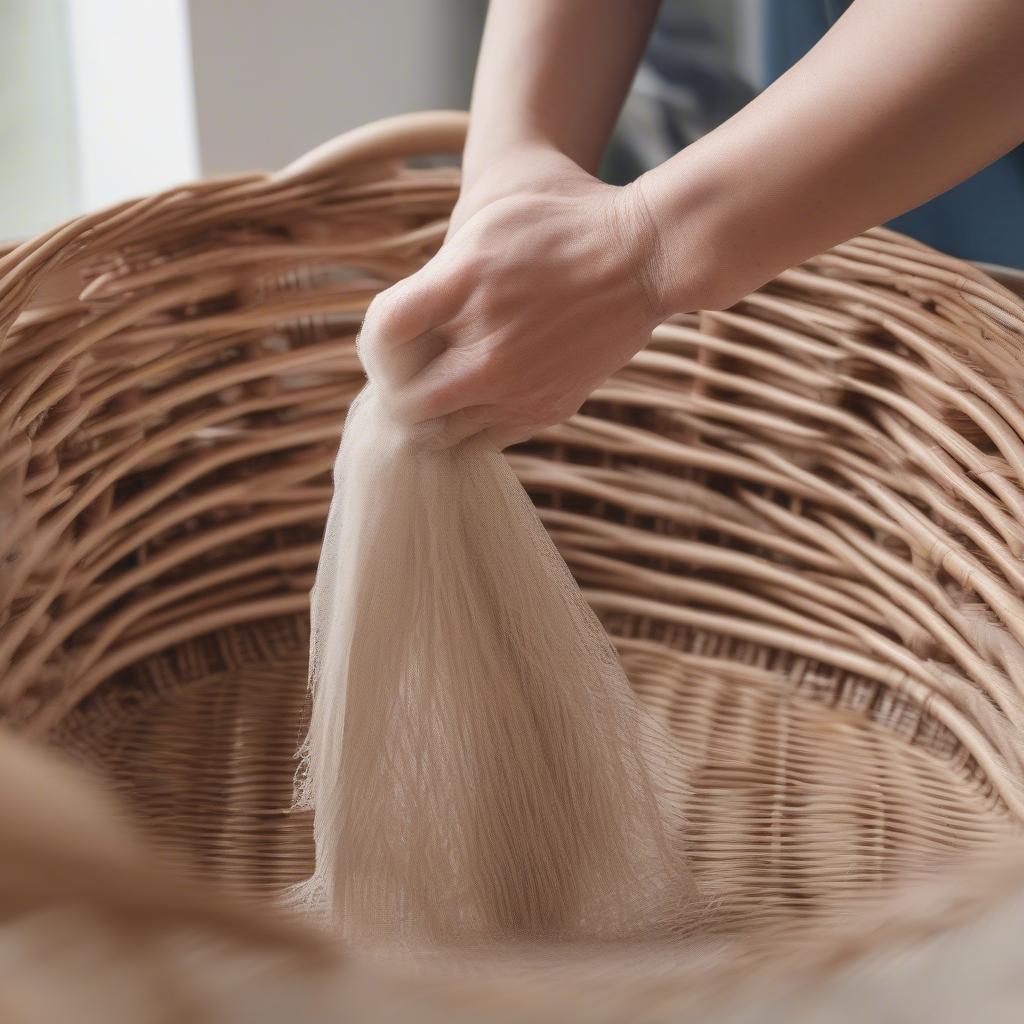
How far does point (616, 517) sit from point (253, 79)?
39 cm

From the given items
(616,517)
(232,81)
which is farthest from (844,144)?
(232,81)

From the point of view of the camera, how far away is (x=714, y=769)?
0.54 meters

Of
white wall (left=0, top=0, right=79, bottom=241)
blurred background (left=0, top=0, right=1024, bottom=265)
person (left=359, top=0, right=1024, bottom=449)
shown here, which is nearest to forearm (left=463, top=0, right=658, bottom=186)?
person (left=359, top=0, right=1024, bottom=449)

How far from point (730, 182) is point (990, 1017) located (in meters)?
0.30

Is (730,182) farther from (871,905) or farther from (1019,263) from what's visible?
(1019,263)

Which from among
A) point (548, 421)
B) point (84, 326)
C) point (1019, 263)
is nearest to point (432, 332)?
point (548, 421)

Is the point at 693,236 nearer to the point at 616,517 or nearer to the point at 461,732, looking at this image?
the point at 461,732

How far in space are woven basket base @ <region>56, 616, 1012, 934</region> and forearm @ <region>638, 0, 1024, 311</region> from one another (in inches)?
8.8

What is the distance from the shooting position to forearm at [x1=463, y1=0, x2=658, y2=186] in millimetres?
514

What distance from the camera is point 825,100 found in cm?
36

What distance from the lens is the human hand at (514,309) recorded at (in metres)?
→ 0.39

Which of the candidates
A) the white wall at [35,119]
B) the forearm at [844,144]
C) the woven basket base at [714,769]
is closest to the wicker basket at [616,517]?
the woven basket base at [714,769]

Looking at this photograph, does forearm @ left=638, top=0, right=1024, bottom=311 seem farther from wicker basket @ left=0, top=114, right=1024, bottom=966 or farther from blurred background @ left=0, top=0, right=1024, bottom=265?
blurred background @ left=0, top=0, right=1024, bottom=265

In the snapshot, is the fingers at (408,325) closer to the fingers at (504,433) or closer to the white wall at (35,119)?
the fingers at (504,433)
